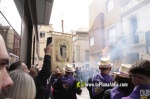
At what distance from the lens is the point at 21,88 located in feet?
4.47

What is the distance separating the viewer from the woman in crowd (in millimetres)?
1324

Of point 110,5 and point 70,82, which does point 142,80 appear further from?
point 110,5

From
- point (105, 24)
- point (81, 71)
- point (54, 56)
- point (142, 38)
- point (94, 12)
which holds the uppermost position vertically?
point (94, 12)

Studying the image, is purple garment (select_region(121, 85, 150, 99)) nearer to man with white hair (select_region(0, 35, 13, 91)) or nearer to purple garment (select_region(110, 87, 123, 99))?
purple garment (select_region(110, 87, 123, 99))

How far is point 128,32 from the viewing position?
16.5 meters

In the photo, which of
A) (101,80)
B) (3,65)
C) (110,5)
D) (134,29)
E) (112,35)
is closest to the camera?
(3,65)

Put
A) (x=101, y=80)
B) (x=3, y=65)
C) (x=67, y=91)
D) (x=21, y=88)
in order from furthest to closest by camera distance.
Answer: (x=67, y=91)
(x=101, y=80)
(x=21, y=88)
(x=3, y=65)

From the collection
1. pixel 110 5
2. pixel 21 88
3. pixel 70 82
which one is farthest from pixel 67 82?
pixel 110 5

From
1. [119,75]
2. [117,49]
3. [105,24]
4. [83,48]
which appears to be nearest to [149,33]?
[117,49]

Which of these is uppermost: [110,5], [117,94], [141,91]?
[110,5]

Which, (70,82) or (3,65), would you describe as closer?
(3,65)

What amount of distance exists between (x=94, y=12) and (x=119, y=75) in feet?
83.2

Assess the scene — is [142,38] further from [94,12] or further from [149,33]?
[94,12]

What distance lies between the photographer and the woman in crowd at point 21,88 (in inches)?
52.1
